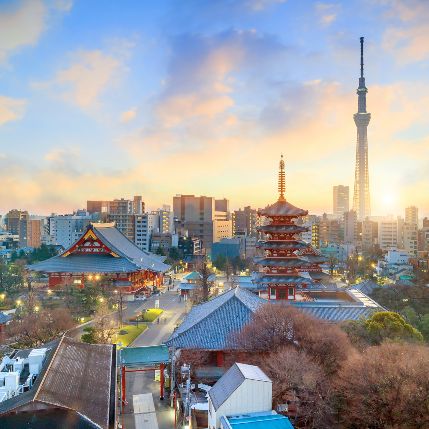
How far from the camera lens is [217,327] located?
2286 centimetres

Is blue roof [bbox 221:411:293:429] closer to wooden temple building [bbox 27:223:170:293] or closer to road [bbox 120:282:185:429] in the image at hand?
road [bbox 120:282:185:429]

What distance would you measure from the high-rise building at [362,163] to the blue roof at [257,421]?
483 feet

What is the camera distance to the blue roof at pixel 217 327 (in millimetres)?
21906

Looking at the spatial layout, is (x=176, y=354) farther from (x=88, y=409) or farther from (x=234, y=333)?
(x=88, y=409)

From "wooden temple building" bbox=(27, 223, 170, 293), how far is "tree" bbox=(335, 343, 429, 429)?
3418 centimetres

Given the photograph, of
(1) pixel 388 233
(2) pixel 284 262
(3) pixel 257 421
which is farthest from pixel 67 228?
(3) pixel 257 421

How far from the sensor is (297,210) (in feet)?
119

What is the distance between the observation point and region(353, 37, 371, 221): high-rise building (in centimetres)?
15788

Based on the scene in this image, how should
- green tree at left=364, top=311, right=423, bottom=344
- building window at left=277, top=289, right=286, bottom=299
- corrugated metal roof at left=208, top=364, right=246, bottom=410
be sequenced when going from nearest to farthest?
corrugated metal roof at left=208, top=364, right=246, bottom=410 < green tree at left=364, top=311, right=423, bottom=344 < building window at left=277, top=289, right=286, bottom=299

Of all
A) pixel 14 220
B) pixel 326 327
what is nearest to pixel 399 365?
pixel 326 327

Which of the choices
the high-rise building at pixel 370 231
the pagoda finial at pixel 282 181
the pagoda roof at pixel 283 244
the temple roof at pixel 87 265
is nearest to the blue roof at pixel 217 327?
the pagoda roof at pixel 283 244

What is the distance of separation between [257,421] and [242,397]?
1049 millimetres

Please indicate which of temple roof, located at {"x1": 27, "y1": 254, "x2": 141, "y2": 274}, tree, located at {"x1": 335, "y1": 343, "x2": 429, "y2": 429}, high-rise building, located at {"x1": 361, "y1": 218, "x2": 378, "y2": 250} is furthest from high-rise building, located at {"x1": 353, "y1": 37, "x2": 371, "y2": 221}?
tree, located at {"x1": 335, "y1": 343, "x2": 429, "y2": 429}

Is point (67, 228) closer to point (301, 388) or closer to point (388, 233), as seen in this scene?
point (388, 233)
